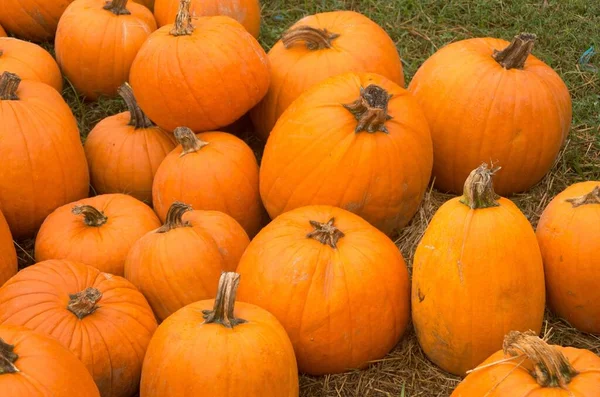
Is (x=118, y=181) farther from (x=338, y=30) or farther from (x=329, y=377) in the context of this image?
(x=329, y=377)

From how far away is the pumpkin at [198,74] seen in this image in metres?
4.19

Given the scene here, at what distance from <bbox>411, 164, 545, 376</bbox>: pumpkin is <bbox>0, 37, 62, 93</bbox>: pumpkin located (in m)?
2.71

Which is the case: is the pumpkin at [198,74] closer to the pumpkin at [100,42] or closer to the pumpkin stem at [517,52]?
the pumpkin at [100,42]

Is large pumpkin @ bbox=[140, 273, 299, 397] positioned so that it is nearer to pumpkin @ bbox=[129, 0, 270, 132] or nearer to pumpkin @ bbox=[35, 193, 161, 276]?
pumpkin @ bbox=[35, 193, 161, 276]

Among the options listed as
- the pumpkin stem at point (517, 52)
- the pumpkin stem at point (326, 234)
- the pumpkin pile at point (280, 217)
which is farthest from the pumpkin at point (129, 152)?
the pumpkin stem at point (517, 52)

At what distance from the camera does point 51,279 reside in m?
3.45

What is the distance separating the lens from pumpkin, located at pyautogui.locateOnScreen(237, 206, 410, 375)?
3396mm

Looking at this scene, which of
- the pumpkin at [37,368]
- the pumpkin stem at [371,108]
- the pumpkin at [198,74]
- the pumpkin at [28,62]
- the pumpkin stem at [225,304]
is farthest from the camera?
the pumpkin at [28,62]

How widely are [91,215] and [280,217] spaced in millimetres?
889

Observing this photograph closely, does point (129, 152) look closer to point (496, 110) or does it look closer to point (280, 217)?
point (280, 217)

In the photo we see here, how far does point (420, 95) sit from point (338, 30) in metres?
0.60

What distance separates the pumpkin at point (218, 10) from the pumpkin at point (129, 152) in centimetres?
79

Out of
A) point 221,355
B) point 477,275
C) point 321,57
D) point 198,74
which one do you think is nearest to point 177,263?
point 221,355

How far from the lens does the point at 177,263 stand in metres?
3.61
